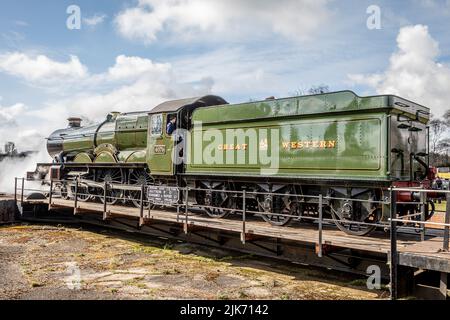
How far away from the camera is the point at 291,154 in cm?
1037

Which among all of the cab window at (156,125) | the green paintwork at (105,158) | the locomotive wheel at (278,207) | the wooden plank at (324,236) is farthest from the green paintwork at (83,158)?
the locomotive wheel at (278,207)

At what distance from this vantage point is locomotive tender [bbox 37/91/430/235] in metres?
9.00

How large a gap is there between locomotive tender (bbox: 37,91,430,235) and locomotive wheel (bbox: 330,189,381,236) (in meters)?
0.02

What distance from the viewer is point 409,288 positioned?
7.44m

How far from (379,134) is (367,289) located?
3.25m

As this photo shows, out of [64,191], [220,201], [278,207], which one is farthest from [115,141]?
[278,207]

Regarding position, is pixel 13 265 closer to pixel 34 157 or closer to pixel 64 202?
pixel 64 202

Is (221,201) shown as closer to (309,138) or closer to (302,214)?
(302,214)

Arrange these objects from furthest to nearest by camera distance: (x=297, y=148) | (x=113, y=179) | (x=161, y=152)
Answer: (x=113, y=179)
(x=161, y=152)
(x=297, y=148)

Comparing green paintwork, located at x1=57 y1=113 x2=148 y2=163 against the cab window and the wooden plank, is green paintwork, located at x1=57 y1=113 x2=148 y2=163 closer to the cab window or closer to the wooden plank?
the cab window

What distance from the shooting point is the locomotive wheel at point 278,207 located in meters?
10.4

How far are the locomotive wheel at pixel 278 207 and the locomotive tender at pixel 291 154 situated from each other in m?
0.03

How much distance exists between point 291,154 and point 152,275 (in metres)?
4.46
